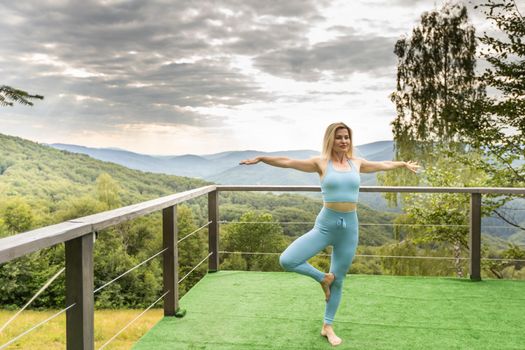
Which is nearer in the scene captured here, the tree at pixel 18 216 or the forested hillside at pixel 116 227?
the forested hillside at pixel 116 227

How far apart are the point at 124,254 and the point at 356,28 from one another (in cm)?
1561

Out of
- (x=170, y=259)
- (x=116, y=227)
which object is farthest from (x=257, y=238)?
(x=170, y=259)

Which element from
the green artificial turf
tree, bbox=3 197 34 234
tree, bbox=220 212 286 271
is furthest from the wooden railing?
tree, bbox=3 197 34 234

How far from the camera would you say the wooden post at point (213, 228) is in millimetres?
4742

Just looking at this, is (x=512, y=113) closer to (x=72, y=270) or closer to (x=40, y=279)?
(x=72, y=270)

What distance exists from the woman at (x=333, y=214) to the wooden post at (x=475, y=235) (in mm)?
2069

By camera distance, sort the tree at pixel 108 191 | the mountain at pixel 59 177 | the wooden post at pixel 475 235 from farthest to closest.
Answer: the tree at pixel 108 191, the mountain at pixel 59 177, the wooden post at pixel 475 235

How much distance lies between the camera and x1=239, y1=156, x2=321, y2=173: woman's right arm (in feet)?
9.30

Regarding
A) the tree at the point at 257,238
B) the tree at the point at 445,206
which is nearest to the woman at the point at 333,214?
the tree at the point at 445,206

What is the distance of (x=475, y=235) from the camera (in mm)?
4465

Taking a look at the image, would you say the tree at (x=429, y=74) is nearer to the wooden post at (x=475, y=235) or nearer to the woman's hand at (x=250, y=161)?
the wooden post at (x=475, y=235)

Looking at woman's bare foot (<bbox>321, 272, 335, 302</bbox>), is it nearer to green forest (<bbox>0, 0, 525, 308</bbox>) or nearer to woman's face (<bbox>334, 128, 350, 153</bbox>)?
woman's face (<bbox>334, 128, 350, 153</bbox>)

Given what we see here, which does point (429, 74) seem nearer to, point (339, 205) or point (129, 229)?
point (339, 205)

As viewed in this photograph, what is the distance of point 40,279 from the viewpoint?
20.0m
